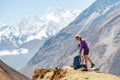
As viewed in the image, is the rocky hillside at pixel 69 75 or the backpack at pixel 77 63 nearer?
the rocky hillside at pixel 69 75

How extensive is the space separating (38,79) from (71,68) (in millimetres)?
3902

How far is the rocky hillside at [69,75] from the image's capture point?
2797 centimetres

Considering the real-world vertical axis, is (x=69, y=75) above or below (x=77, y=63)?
below

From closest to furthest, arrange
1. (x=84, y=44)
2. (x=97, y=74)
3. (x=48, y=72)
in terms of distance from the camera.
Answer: (x=97, y=74)
(x=84, y=44)
(x=48, y=72)

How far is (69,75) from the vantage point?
98.0 feet

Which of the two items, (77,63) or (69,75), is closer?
(69,75)

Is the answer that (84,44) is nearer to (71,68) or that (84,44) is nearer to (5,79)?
(71,68)

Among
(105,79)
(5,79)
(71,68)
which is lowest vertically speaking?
(105,79)

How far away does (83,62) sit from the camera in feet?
108

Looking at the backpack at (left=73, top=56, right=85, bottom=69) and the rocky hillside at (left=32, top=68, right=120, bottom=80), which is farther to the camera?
the backpack at (left=73, top=56, right=85, bottom=69)

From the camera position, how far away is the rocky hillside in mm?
27969

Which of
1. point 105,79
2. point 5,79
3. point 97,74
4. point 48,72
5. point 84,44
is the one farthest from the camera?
point 5,79

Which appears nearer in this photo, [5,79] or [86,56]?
[86,56]

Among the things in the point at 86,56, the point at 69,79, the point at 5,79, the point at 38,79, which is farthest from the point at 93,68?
the point at 5,79
